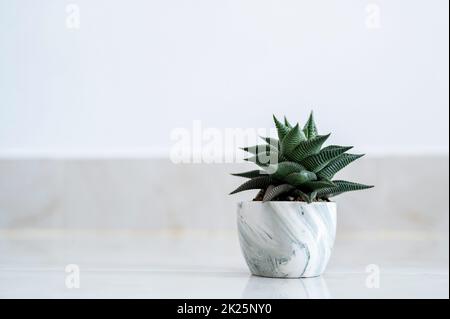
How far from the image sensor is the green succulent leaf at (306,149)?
1166 millimetres

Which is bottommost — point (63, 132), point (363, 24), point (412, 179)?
point (412, 179)

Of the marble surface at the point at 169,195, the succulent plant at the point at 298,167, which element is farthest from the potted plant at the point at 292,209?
the marble surface at the point at 169,195

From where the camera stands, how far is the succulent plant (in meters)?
1.17

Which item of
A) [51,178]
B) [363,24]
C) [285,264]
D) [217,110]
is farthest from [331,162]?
[51,178]

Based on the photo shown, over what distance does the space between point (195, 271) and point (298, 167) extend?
36 centimetres

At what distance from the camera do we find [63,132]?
2.62 meters

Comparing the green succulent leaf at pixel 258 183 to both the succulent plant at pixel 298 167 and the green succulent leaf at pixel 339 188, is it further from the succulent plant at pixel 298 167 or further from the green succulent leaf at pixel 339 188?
the green succulent leaf at pixel 339 188

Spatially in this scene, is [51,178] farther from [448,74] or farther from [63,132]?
[448,74]

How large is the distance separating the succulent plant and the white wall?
1344 millimetres

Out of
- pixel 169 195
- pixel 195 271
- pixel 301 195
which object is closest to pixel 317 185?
pixel 301 195

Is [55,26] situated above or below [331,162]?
above

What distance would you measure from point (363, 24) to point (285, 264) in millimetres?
1722

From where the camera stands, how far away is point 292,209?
1164 millimetres

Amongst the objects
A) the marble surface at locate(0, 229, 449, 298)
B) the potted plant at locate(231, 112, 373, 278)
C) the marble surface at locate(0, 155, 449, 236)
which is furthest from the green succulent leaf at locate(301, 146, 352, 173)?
the marble surface at locate(0, 155, 449, 236)
